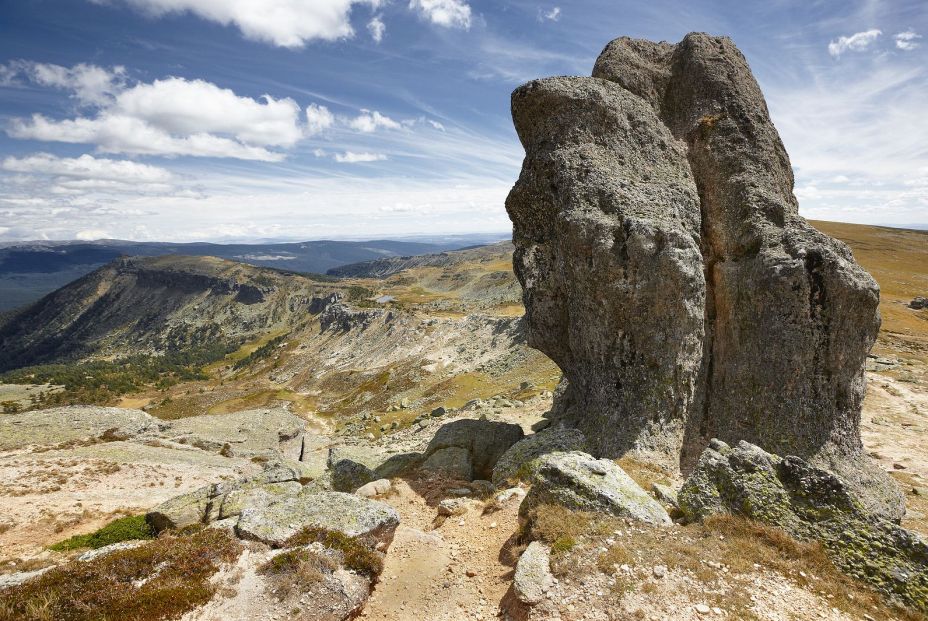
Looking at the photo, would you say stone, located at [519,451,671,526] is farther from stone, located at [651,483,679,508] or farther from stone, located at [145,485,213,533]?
stone, located at [145,485,213,533]

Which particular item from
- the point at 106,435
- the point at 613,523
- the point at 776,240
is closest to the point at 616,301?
the point at 776,240

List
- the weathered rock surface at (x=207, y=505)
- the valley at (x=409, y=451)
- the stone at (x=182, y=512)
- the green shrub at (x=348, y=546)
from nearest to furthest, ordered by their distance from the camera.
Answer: the valley at (x=409, y=451), the green shrub at (x=348, y=546), the weathered rock surface at (x=207, y=505), the stone at (x=182, y=512)

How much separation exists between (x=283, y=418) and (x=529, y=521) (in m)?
53.2

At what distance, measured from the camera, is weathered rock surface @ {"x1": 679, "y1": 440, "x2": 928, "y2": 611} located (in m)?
11.2

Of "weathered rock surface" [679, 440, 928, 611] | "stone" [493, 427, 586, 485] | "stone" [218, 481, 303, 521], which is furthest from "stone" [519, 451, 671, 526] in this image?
"stone" [218, 481, 303, 521]

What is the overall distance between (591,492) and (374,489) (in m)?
11.2

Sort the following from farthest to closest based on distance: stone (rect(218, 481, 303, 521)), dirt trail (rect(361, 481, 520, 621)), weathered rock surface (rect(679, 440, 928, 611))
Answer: stone (rect(218, 481, 303, 521)) → dirt trail (rect(361, 481, 520, 621)) → weathered rock surface (rect(679, 440, 928, 611))

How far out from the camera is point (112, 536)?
21.1 metres

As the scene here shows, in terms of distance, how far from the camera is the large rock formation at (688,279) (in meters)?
20.4

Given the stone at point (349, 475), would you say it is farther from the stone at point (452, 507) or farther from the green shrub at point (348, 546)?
the green shrub at point (348, 546)

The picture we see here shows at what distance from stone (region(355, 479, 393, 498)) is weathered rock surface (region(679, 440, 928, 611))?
13294 millimetres


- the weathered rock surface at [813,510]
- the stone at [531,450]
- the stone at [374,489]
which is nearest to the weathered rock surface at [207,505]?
the stone at [374,489]

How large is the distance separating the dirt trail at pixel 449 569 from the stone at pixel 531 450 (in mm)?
2796

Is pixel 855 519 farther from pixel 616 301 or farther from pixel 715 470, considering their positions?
pixel 616 301
